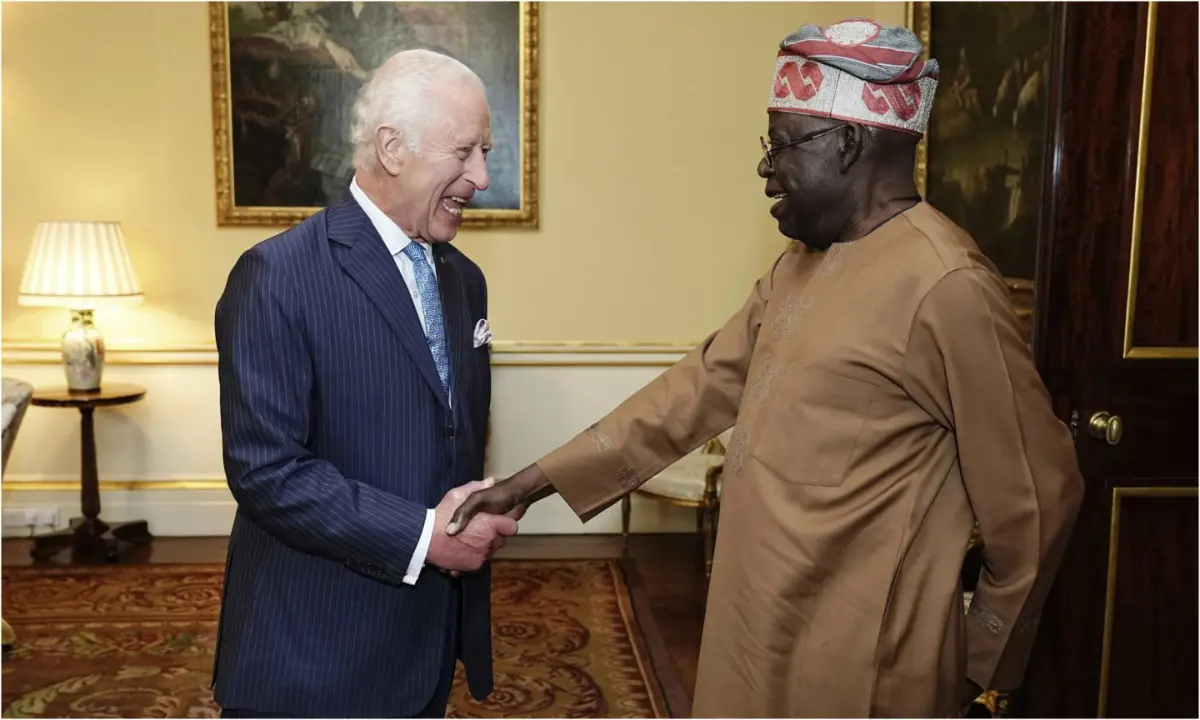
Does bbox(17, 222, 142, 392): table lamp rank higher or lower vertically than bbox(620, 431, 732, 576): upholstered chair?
higher

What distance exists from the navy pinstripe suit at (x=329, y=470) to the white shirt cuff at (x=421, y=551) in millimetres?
15

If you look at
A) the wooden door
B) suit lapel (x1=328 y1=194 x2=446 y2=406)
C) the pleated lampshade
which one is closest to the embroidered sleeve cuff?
suit lapel (x1=328 y1=194 x2=446 y2=406)

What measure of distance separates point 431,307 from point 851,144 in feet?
2.66

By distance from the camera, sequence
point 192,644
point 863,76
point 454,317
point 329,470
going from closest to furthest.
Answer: point 863,76, point 329,470, point 454,317, point 192,644

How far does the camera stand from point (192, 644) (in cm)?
392

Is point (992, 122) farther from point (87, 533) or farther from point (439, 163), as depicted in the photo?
point (87, 533)

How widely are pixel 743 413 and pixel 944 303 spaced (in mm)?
393

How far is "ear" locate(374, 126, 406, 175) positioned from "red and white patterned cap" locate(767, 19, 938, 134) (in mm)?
693

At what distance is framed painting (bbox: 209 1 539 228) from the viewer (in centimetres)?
510

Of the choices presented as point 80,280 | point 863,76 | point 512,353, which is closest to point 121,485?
point 80,280

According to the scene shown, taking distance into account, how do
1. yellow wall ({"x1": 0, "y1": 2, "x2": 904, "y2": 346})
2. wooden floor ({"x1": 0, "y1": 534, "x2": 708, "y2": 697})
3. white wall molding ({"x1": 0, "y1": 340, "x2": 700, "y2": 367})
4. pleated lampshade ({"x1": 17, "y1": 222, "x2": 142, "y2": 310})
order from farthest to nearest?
white wall molding ({"x1": 0, "y1": 340, "x2": 700, "y2": 367}) → yellow wall ({"x1": 0, "y1": 2, "x2": 904, "y2": 346}) → pleated lampshade ({"x1": 17, "y1": 222, "x2": 142, "y2": 310}) → wooden floor ({"x1": 0, "y1": 534, "x2": 708, "y2": 697})

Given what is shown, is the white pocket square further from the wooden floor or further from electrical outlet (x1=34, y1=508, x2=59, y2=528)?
electrical outlet (x1=34, y1=508, x2=59, y2=528)

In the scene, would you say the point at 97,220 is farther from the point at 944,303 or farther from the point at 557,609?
the point at 944,303

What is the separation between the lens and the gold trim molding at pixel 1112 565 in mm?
2656
